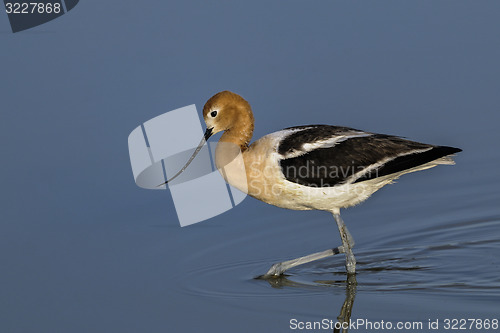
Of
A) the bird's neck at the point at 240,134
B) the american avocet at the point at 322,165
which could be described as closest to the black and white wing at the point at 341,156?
the american avocet at the point at 322,165

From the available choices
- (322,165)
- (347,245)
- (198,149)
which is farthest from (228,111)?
(347,245)

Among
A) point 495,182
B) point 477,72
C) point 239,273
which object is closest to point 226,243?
point 239,273

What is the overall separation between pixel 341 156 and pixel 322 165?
208mm

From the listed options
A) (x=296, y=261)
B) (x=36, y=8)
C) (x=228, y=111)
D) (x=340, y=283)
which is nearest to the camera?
(x=340, y=283)

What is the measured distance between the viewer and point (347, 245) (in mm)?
9422

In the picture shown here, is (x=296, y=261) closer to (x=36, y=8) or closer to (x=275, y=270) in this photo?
(x=275, y=270)

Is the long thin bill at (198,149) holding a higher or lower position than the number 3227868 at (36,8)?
lower

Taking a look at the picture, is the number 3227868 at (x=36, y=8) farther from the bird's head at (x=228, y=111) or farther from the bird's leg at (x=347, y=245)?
the bird's leg at (x=347, y=245)

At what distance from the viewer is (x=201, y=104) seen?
459 inches

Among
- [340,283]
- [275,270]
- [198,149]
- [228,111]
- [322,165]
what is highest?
[228,111]

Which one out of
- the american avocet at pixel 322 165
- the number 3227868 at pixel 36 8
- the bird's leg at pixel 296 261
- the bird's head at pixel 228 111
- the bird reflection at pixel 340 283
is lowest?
the bird reflection at pixel 340 283

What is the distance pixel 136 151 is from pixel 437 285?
3.94 meters

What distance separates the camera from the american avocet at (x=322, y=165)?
9.11 metres

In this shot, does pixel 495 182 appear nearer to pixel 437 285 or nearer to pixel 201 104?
pixel 437 285
